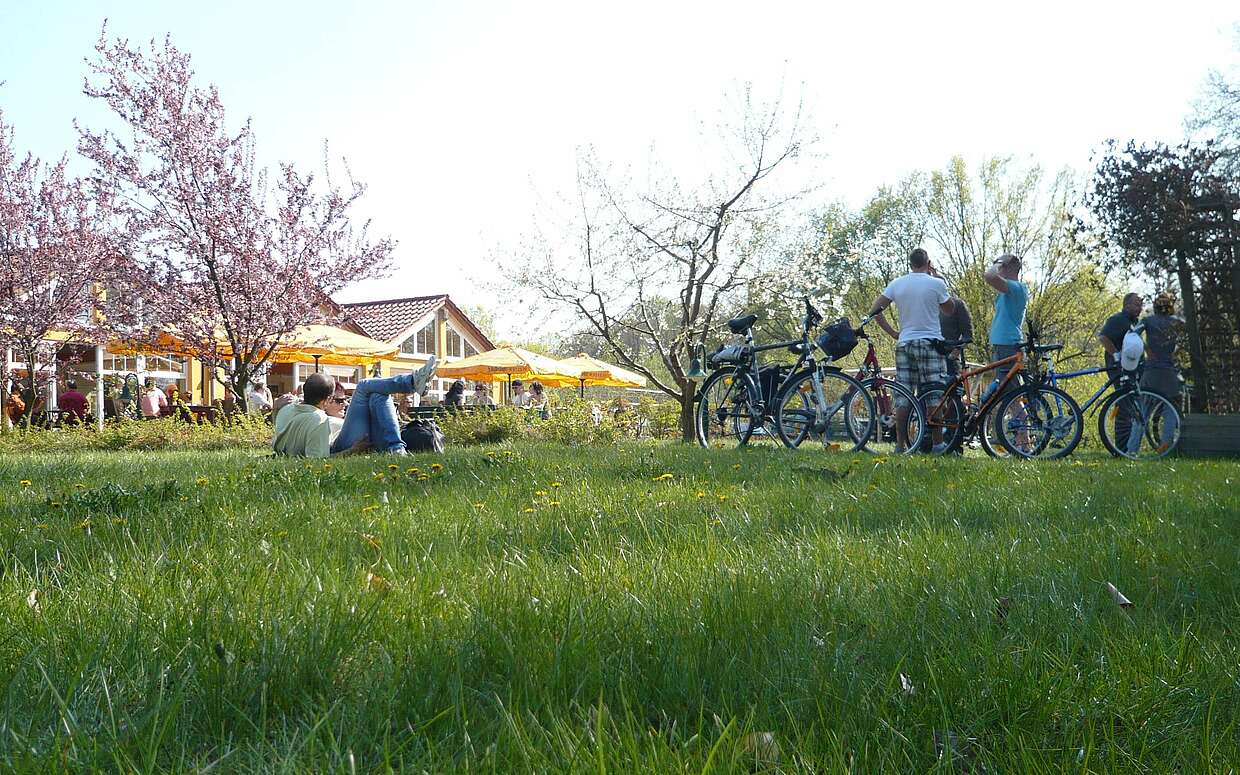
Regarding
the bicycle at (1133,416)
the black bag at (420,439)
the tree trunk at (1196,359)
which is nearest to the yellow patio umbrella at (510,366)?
the black bag at (420,439)

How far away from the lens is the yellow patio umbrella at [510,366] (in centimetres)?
2369

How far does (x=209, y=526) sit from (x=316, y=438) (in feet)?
15.7

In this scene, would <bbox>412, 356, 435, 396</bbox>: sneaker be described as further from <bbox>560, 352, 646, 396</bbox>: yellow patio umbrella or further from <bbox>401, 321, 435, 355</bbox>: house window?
<bbox>401, 321, 435, 355</bbox>: house window

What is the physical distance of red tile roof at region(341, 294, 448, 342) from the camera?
3562 centimetres

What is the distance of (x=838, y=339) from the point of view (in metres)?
7.49

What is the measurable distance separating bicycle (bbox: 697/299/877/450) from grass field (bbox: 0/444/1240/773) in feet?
13.6

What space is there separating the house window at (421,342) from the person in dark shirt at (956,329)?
29781 millimetres

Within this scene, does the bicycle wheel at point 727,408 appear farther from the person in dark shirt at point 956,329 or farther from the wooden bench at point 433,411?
the wooden bench at point 433,411

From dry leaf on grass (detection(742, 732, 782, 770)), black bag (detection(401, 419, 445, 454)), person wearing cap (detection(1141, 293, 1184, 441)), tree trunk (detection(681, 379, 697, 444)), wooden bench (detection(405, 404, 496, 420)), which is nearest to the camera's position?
dry leaf on grass (detection(742, 732, 782, 770))

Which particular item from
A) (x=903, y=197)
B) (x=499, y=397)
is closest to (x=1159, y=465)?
(x=903, y=197)

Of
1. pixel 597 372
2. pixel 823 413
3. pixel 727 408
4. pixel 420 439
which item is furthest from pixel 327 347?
pixel 823 413

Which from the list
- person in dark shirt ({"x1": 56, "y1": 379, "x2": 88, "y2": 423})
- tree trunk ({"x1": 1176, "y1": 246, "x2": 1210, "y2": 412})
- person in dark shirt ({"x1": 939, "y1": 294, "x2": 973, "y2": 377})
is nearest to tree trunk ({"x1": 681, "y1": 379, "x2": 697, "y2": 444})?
person in dark shirt ({"x1": 939, "y1": 294, "x2": 973, "y2": 377})

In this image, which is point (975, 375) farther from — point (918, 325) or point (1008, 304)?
point (1008, 304)

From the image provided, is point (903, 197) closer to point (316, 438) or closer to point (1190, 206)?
point (1190, 206)
